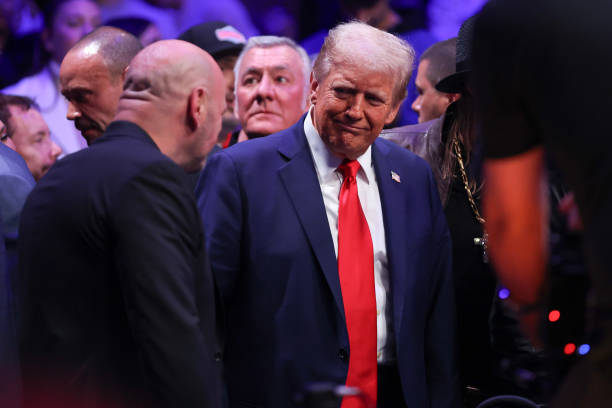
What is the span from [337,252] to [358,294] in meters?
0.16

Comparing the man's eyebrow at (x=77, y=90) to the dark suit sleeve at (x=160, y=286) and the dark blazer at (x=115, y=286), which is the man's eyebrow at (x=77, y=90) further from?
the dark suit sleeve at (x=160, y=286)

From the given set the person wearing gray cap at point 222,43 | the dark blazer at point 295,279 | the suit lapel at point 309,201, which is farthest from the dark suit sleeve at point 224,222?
the person wearing gray cap at point 222,43

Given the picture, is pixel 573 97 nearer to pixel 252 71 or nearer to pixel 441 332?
pixel 441 332

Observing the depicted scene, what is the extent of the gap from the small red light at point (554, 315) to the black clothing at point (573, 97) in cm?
7

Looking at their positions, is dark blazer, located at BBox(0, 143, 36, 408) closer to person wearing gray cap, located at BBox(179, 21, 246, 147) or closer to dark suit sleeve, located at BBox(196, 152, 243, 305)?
dark suit sleeve, located at BBox(196, 152, 243, 305)

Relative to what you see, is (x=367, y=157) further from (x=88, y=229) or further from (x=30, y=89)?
(x=30, y=89)

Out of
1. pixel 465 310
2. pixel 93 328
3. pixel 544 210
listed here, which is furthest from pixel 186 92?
pixel 465 310

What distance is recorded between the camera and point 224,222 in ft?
8.31

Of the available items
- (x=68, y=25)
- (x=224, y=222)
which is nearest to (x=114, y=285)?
(x=224, y=222)

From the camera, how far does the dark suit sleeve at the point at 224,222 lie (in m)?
2.51

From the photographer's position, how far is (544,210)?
1427 mm

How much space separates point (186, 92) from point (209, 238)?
0.57m

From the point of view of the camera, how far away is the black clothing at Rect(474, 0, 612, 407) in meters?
1.28

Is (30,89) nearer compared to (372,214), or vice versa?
(372,214)
